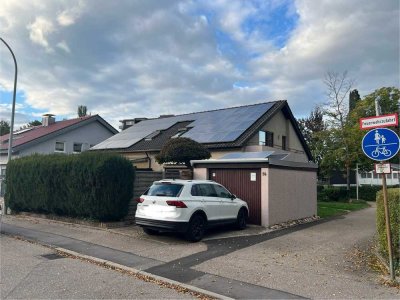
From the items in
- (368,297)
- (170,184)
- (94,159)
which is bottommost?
(368,297)

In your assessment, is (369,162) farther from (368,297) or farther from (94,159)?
(368,297)

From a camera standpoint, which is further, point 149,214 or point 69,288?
point 149,214

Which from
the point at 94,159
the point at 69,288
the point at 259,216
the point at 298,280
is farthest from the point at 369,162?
the point at 69,288

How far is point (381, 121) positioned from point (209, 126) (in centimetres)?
1714

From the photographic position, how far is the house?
2844cm

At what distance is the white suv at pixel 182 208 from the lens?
9898mm

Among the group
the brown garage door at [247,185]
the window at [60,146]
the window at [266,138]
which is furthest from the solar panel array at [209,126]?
the brown garage door at [247,185]

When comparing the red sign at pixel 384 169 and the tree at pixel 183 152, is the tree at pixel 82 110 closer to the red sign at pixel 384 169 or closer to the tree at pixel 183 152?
the tree at pixel 183 152

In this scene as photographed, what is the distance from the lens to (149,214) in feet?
33.5

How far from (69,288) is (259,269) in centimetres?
354

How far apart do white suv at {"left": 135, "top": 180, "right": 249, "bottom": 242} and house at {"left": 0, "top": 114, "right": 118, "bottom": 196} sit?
19768 millimetres

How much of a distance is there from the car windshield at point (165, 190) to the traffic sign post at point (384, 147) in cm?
490

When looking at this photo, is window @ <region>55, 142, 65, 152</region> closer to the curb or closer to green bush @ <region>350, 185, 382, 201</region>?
the curb

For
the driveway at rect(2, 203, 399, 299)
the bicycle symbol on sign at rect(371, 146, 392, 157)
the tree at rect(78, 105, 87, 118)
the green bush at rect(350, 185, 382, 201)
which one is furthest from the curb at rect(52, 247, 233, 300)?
the tree at rect(78, 105, 87, 118)
